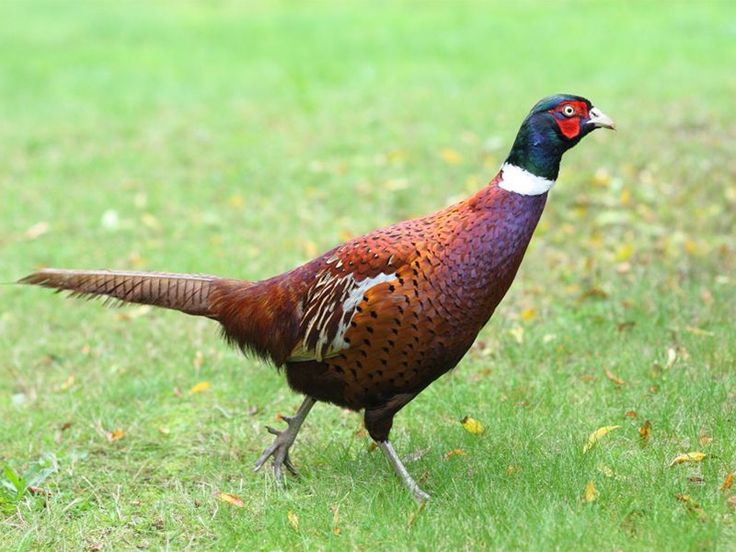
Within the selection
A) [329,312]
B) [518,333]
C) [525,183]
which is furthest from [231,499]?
[518,333]

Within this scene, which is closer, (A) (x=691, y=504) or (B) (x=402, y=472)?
(A) (x=691, y=504)

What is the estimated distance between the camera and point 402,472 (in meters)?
3.86

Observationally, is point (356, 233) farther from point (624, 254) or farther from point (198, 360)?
point (198, 360)

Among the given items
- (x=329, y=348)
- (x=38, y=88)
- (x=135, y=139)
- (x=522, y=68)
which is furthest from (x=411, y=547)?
(x=38, y=88)

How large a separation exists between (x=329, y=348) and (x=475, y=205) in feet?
2.61

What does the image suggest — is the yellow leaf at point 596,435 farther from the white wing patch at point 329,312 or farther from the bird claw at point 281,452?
the bird claw at point 281,452

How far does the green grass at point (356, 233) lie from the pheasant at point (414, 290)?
1.50 ft

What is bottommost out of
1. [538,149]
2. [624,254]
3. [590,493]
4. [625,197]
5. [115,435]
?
[115,435]

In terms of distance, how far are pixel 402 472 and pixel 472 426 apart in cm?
52

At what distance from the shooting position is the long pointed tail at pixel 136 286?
4113 millimetres

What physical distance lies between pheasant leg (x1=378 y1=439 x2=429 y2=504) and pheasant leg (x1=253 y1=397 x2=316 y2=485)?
0.41 m

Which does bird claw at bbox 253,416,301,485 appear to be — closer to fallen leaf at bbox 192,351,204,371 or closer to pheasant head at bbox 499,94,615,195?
fallen leaf at bbox 192,351,204,371

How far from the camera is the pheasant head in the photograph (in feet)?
12.1

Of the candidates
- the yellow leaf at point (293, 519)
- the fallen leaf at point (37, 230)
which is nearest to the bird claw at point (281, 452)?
the yellow leaf at point (293, 519)
